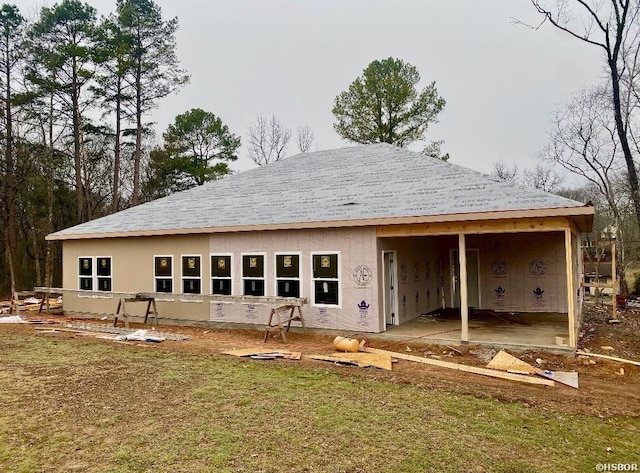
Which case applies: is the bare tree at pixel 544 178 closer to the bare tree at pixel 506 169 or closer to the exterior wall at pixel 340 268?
the bare tree at pixel 506 169

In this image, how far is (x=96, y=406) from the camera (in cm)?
546

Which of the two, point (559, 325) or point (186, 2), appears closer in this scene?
point (559, 325)

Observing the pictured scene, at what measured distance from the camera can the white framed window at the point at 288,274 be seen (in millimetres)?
10984

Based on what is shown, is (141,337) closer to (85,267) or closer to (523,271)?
(85,267)

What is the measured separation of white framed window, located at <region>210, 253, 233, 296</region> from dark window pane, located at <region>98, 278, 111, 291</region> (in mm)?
3947

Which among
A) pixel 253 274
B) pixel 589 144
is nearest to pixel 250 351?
pixel 253 274

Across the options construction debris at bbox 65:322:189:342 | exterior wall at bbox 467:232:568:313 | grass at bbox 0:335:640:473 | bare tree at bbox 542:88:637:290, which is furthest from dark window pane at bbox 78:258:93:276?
bare tree at bbox 542:88:637:290

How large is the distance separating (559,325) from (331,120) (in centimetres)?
1870

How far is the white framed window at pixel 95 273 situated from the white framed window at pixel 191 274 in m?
2.86

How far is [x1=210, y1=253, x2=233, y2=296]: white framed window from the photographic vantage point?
11.9 m

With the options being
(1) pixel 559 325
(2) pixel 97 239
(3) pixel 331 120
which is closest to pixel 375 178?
(1) pixel 559 325

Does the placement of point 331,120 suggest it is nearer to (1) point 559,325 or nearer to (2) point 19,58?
(2) point 19,58

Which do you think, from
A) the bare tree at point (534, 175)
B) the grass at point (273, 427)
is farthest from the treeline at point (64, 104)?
the bare tree at point (534, 175)

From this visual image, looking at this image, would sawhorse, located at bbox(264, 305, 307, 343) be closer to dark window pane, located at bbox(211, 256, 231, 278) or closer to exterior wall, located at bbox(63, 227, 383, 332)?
exterior wall, located at bbox(63, 227, 383, 332)
